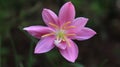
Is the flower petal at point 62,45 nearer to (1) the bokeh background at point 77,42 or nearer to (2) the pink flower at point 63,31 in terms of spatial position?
(2) the pink flower at point 63,31

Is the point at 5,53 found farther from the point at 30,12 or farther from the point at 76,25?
the point at 76,25

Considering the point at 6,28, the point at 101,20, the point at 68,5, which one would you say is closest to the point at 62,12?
the point at 68,5

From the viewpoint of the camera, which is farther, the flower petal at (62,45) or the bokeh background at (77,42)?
the bokeh background at (77,42)

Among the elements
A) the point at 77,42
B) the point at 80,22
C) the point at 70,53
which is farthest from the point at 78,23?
the point at 77,42

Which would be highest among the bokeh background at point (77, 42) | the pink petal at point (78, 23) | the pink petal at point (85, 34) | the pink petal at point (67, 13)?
the pink petal at point (67, 13)

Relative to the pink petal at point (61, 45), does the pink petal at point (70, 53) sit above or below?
below

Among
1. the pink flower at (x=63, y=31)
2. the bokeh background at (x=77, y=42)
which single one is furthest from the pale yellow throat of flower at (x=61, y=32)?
the bokeh background at (x=77, y=42)

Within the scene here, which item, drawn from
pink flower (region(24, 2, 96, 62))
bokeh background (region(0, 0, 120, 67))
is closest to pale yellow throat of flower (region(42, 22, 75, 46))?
pink flower (region(24, 2, 96, 62))

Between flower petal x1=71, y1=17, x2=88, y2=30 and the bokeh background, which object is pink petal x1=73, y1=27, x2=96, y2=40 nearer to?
flower petal x1=71, y1=17, x2=88, y2=30

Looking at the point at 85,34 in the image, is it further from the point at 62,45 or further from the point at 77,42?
the point at 77,42
